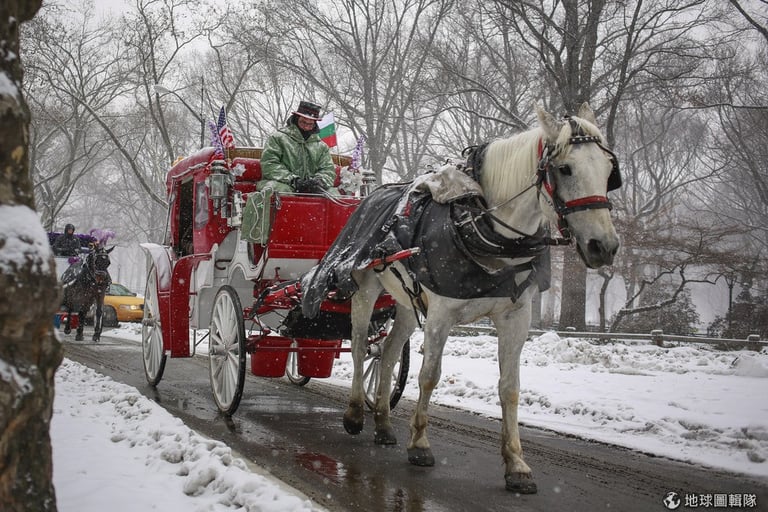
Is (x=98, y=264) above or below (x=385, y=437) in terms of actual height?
above

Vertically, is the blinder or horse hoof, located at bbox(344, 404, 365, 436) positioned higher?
Answer: the blinder

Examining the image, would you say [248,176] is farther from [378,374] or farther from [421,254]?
[421,254]

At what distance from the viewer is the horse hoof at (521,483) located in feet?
14.0

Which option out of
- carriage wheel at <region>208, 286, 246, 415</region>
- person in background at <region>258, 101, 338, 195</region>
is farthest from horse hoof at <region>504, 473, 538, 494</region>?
person in background at <region>258, 101, 338, 195</region>

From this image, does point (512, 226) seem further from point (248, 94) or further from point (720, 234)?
point (248, 94)

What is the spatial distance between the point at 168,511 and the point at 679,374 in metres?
8.12

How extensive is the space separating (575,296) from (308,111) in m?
12.1

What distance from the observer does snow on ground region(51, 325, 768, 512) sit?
11.8 ft

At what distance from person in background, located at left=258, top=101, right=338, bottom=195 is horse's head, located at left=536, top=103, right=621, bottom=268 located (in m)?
3.18

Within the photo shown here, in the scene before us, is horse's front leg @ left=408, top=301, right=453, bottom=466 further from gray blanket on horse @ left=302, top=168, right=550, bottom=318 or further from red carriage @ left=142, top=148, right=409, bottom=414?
red carriage @ left=142, top=148, right=409, bottom=414

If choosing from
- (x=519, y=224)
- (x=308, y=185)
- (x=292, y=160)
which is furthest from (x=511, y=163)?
(x=292, y=160)

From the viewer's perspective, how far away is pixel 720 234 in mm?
16719

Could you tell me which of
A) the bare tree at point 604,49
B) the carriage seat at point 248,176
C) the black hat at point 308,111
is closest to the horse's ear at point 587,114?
the black hat at point 308,111

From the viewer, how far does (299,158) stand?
7242 millimetres
